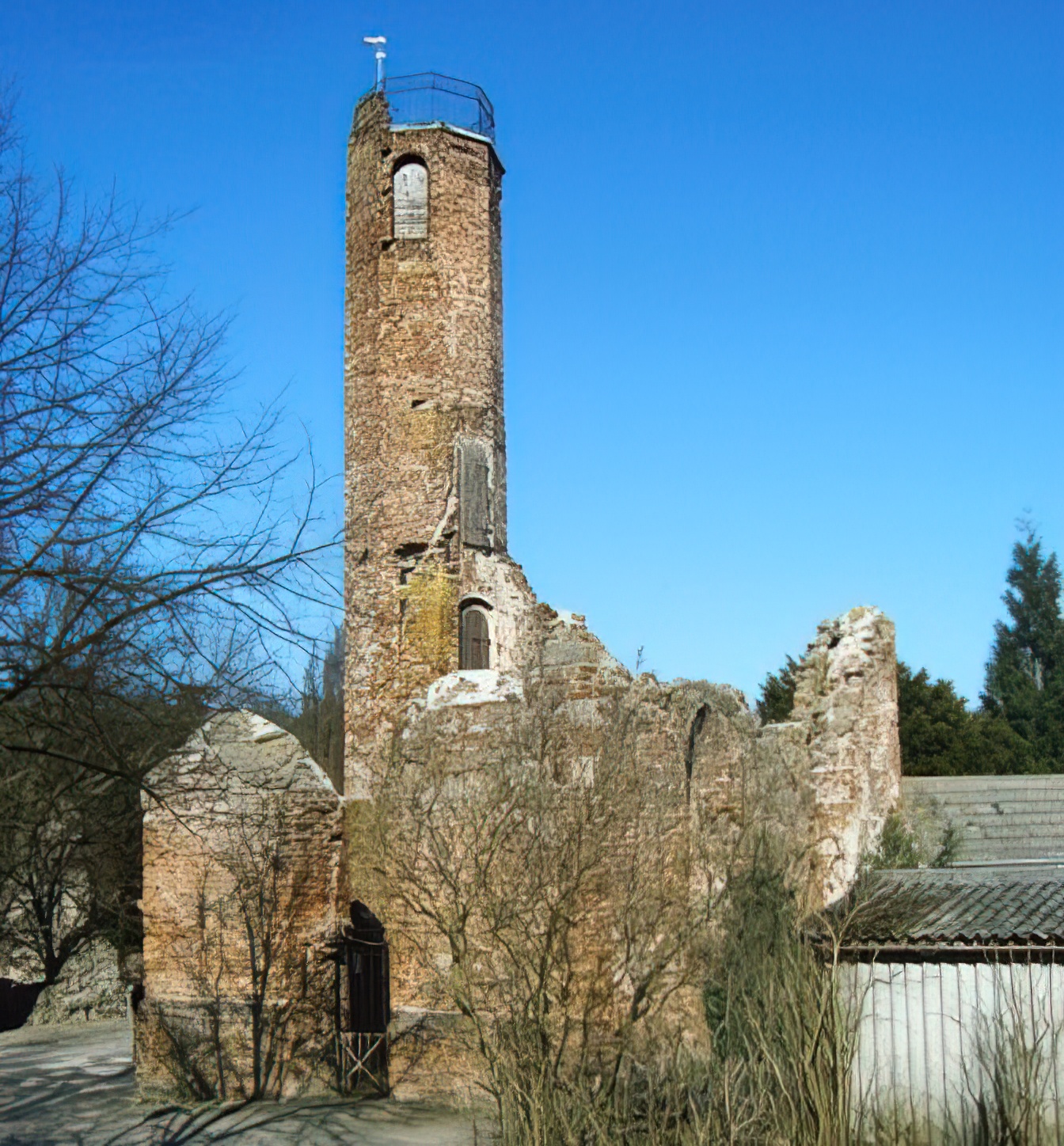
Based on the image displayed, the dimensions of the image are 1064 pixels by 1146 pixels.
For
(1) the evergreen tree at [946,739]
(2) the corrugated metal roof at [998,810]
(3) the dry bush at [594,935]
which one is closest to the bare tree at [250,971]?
(3) the dry bush at [594,935]

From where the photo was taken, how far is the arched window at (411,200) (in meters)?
20.5

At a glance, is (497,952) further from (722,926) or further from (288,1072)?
(288,1072)

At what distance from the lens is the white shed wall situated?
28.4 feet

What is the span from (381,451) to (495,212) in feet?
14.8

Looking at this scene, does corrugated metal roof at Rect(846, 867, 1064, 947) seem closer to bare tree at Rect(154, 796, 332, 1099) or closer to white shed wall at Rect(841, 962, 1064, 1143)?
white shed wall at Rect(841, 962, 1064, 1143)

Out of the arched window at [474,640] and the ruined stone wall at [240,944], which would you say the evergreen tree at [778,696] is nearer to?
the arched window at [474,640]

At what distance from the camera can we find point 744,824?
13211 mm

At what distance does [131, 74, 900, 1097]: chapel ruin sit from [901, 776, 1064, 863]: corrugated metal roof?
2.89ft

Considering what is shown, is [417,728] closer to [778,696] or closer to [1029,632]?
[778,696]

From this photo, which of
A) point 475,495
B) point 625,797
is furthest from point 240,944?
point 475,495

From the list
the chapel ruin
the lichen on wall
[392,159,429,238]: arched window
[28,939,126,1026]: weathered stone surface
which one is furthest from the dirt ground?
[392,159,429,238]: arched window

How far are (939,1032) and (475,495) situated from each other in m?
12.0

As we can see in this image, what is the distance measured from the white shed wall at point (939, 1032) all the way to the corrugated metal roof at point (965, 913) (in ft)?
0.60

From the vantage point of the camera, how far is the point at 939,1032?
9.00m
